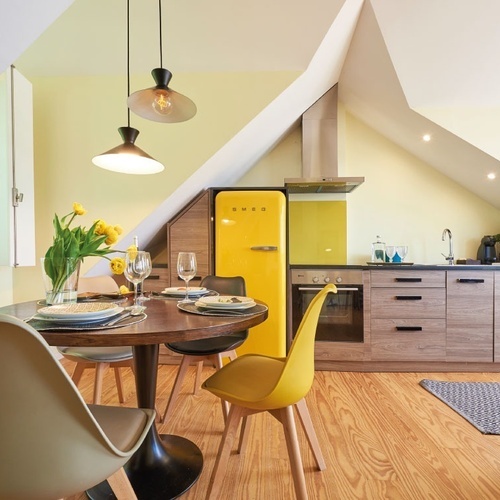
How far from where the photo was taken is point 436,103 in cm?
249

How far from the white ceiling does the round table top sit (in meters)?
2.09

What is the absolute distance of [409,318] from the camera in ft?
8.38

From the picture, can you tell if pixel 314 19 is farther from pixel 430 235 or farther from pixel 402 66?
pixel 430 235

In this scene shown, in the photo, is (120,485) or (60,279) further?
(60,279)

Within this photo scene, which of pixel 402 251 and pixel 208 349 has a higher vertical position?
pixel 402 251

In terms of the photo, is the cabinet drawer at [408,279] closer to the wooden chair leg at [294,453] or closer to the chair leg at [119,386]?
the wooden chair leg at [294,453]

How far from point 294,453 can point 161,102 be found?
5.22 feet

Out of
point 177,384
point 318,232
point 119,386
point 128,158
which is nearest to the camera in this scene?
point 128,158

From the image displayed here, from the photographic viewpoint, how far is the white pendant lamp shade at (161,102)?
4.54 feet

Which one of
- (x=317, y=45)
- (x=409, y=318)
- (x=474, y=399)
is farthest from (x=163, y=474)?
(x=317, y=45)

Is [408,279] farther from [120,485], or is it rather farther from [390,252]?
[120,485]

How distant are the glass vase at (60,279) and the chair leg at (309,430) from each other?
1045 millimetres

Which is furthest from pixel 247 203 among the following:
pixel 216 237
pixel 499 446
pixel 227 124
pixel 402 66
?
pixel 499 446

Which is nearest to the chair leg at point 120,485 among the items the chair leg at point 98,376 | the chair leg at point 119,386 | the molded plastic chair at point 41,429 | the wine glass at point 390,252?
the molded plastic chair at point 41,429
